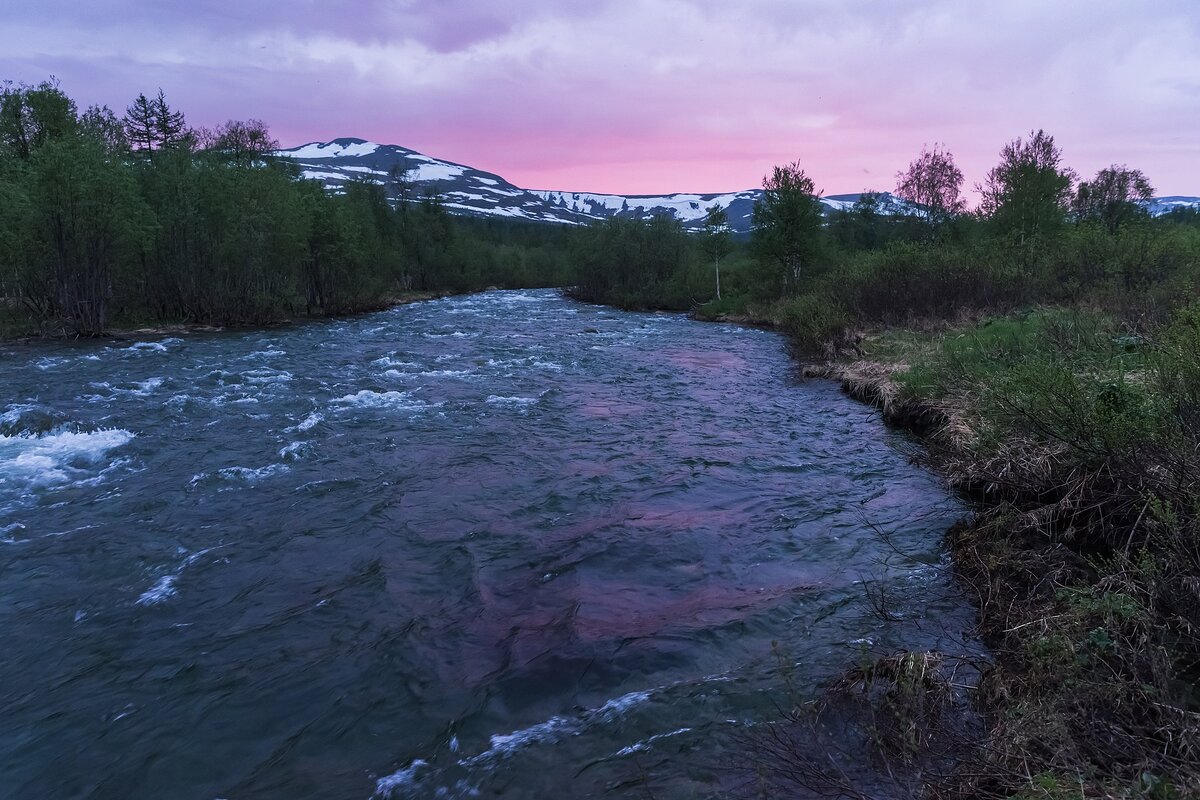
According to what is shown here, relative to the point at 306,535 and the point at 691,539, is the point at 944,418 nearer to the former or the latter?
the point at 691,539

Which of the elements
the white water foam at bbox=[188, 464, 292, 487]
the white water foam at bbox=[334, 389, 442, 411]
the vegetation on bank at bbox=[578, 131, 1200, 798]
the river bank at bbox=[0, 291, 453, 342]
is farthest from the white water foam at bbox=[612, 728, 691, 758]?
the river bank at bbox=[0, 291, 453, 342]

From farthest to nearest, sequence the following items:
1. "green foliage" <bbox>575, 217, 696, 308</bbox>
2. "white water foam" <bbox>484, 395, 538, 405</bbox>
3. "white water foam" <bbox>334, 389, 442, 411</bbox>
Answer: "green foliage" <bbox>575, 217, 696, 308</bbox> → "white water foam" <bbox>484, 395, 538, 405</bbox> → "white water foam" <bbox>334, 389, 442, 411</bbox>

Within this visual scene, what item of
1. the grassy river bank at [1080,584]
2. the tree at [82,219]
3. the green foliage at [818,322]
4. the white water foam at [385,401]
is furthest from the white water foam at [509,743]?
the tree at [82,219]

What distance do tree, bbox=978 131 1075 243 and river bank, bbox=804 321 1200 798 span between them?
106ft

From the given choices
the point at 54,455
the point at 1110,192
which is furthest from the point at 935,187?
the point at 54,455

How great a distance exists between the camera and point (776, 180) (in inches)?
1815

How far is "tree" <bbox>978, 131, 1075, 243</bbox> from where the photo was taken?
37562 millimetres

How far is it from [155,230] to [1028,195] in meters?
49.8

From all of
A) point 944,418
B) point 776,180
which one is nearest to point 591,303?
point 776,180

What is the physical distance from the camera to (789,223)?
45969 mm

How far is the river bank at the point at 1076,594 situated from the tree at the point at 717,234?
148 feet

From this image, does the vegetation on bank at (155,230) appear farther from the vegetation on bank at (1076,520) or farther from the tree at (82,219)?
the vegetation on bank at (1076,520)

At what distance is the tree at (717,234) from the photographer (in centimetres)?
5456

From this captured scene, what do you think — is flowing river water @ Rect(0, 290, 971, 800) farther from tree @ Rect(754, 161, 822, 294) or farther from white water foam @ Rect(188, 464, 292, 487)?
tree @ Rect(754, 161, 822, 294)
